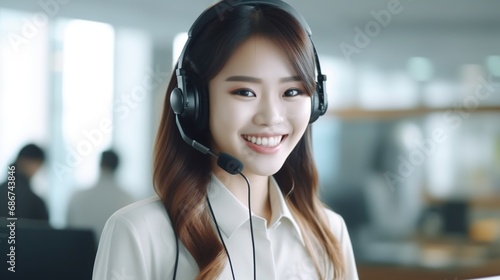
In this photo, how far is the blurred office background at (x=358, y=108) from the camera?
1.71 meters

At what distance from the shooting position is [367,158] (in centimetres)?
245

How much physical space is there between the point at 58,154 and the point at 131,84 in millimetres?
287

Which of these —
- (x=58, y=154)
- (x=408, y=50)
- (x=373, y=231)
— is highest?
(x=408, y=50)

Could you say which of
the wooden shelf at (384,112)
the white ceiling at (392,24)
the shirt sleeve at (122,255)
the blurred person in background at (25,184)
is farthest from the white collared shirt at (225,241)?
the wooden shelf at (384,112)

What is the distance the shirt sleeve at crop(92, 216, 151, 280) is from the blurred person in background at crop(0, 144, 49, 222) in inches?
30.4

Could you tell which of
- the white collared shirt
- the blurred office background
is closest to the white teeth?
the white collared shirt

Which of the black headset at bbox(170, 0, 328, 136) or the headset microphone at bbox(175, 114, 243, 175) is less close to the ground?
the black headset at bbox(170, 0, 328, 136)

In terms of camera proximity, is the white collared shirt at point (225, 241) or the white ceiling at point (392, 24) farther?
the white ceiling at point (392, 24)

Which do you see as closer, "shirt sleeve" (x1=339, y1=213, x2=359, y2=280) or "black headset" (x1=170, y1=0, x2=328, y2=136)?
"black headset" (x1=170, y1=0, x2=328, y2=136)

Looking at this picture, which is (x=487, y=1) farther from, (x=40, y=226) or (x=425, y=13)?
(x=40, y=226)

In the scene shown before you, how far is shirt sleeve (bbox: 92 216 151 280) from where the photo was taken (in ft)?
3.26

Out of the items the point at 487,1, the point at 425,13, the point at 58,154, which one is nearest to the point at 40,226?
the point at 58,154

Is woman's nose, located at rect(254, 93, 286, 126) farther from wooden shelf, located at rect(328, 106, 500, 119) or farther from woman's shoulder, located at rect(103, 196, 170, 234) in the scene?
wooden shelf, located at rect(328, 106, 500, 119)

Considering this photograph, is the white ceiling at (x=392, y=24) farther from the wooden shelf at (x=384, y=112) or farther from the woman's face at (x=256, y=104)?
the woman's face at (x=256, y=104)
